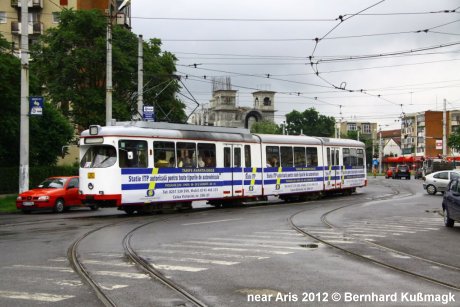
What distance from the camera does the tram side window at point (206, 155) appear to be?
76.6ft

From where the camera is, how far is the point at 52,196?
24375 millimetres

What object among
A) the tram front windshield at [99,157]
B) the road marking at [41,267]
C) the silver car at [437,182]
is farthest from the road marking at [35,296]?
the silver car at [437,182]

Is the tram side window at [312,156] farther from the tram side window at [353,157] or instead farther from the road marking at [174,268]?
the road marking at [174,268]

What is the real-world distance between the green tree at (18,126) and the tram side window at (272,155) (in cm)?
1424

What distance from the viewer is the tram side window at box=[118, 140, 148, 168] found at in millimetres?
20266

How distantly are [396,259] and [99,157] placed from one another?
472 inches

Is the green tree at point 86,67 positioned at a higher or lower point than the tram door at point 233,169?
higher

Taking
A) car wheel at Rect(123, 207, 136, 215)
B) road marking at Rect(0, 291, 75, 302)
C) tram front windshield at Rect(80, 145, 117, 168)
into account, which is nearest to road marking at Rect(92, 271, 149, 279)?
road marking at Rect(0, 291, 75, 302)

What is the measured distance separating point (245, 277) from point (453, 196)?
1044cm

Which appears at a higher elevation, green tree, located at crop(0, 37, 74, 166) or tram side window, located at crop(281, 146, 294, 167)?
green tree, located at crop(0, 37, 74, 166)

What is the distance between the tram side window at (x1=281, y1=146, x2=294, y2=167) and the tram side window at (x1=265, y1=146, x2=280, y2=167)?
0.42 metres

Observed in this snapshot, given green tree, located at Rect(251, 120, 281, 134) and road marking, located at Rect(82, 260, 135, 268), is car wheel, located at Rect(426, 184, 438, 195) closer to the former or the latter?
road marking, located at Rect(82, 260, 135, 268)

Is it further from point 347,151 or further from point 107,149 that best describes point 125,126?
point 347,151

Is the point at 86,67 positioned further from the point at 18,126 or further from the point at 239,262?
the point at 239,262
